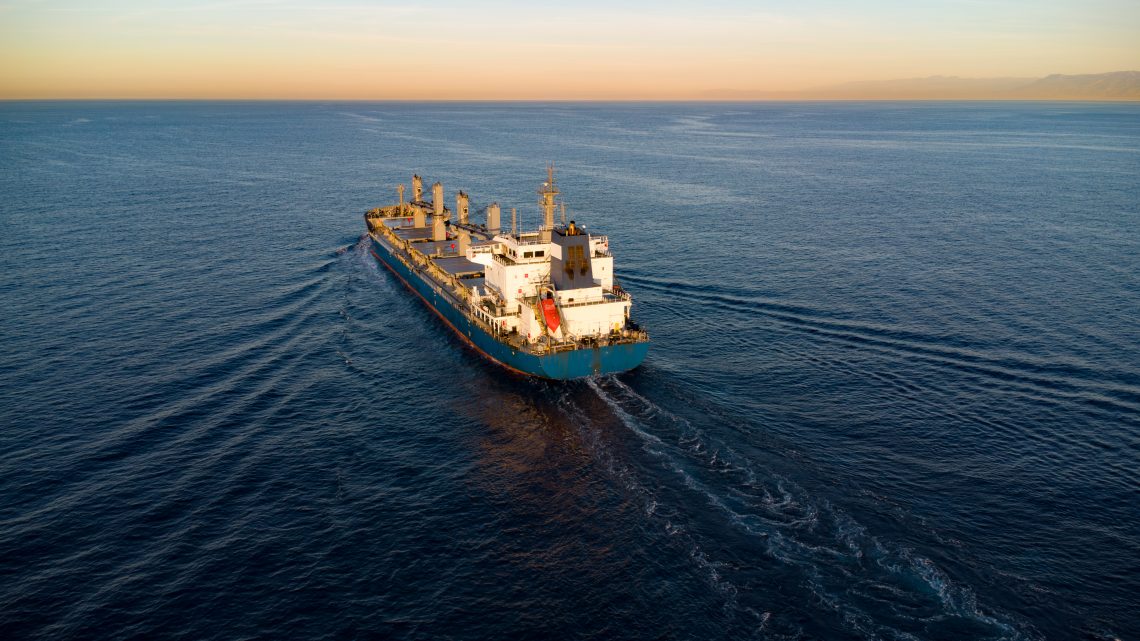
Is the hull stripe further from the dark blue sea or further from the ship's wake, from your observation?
the ship's wake

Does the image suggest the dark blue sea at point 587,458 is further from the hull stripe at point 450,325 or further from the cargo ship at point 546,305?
the cargo ship at point 546,305

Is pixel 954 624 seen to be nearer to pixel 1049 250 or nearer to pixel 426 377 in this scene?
pixel 426 377

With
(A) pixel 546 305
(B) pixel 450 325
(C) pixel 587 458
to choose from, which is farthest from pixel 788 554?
(B) pixel 450 325

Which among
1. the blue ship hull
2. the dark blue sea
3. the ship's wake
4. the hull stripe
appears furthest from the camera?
the hull stripe

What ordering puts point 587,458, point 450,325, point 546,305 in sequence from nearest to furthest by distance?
point 587,458 → point 546,305 → point 450,325

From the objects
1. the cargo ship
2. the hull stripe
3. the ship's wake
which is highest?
the cargo ship

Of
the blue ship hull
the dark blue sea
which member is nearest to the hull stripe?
the blue ship hull

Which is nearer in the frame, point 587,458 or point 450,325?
point 587,458

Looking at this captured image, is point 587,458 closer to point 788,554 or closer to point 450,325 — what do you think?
point 788,554

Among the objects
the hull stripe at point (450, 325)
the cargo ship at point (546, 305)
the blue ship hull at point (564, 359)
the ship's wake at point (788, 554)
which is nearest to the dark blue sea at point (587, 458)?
the ship's wake at point (788, 554)
